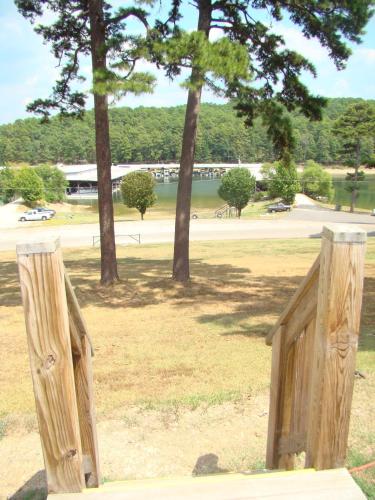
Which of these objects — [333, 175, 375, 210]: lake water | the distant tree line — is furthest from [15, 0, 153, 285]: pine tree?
[333, 175, 375, 210]: lake water

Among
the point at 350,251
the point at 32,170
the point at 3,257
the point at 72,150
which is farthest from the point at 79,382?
the point at 72,150

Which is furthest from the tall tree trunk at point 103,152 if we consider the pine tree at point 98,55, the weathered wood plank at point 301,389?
the weathered wood plank at point 301,389

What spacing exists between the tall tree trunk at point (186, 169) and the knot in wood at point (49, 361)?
8.52 meters

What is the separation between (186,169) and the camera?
33.0 feet

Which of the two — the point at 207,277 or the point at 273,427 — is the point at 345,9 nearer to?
the point at 207,277

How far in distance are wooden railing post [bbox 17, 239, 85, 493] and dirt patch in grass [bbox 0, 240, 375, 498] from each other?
1.80 m

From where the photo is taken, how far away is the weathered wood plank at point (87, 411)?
1.92 metres

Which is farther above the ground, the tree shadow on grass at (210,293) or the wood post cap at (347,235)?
the wood post cap at (347,235)

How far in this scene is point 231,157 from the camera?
14475cm

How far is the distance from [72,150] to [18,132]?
19.9 meters

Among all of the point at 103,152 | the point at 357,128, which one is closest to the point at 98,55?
the point at 103,152

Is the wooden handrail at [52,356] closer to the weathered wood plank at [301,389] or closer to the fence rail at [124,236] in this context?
the weathered wood plank at [301,389]

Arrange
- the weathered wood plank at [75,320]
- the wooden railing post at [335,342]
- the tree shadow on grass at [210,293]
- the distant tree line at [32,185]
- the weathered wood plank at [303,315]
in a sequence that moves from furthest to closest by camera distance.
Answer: the distant tree line at [32,185] < the tree shadow on grass at [210,293] < the weathered wood plank at [303,315] < the weathered wood plank at [75,320] < the wooden railing post at [335,342]

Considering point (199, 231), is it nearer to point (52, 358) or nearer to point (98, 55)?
point (98, 55)
